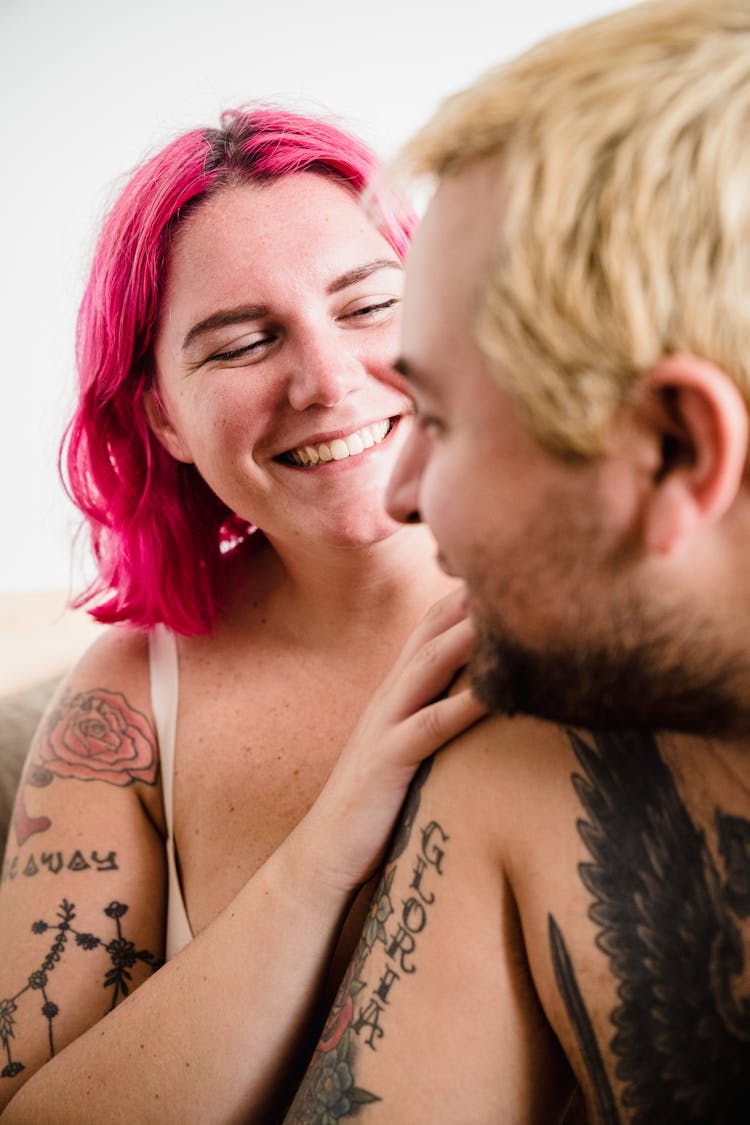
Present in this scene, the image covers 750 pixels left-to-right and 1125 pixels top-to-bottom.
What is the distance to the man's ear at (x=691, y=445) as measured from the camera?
671mm

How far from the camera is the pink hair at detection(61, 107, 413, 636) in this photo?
1330mm

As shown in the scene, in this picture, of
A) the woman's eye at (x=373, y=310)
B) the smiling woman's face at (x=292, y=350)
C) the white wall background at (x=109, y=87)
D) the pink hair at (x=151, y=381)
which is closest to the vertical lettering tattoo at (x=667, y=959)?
the smiling woman's face at (x=292, y=350)

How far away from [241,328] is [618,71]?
2.16 ft

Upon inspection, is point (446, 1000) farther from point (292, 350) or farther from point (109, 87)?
point (109, 87)

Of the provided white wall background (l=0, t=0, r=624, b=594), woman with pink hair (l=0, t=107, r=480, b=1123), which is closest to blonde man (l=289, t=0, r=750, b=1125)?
woman with pink hair (l=0, t=107, r=480, b=1123)

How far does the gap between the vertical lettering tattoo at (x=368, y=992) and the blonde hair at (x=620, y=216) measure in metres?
0.46

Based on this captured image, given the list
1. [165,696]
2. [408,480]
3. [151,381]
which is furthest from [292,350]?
[165,696]

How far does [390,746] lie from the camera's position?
1052mm

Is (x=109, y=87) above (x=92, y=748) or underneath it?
above

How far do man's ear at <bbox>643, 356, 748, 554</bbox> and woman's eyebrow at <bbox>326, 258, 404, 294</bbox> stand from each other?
64 cm

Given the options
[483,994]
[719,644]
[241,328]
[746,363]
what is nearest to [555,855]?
[483,994]

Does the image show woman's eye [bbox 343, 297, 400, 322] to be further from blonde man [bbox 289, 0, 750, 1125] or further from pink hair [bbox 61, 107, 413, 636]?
blonde man [bbox 289, 0, 750, 1125]

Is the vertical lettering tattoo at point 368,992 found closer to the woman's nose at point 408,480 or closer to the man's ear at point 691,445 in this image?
the woman's nose at point 408,480

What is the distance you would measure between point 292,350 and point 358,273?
12 cm
